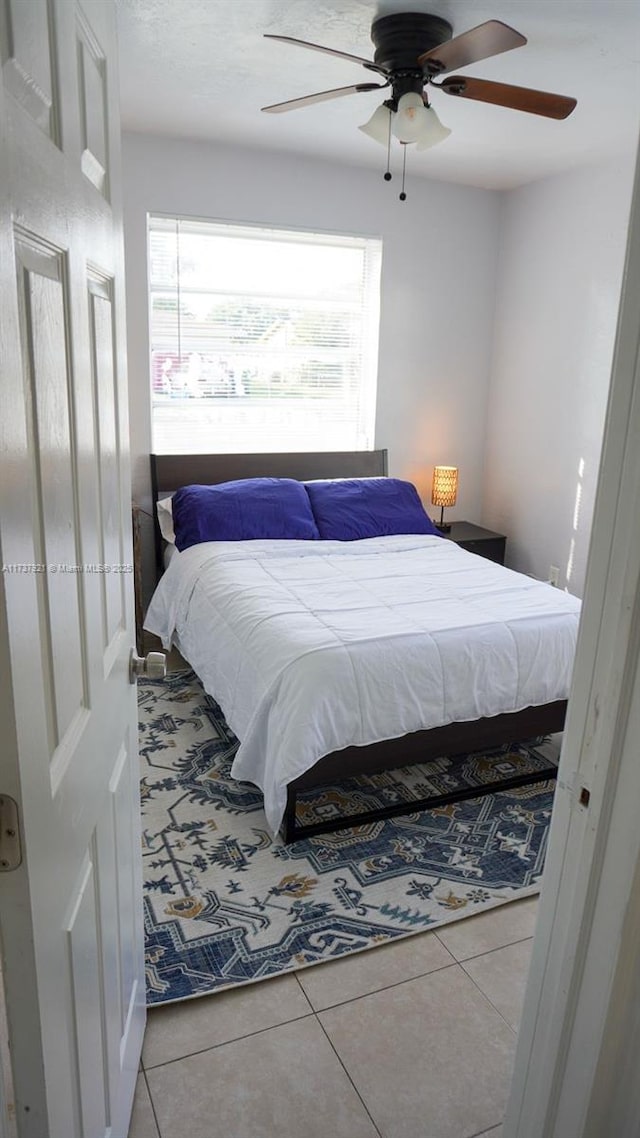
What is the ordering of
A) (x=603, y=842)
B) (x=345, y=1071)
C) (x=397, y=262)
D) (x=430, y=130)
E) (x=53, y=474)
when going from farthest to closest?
(x=397, y=262) < (x=430, y=130) < (x=345, y=1071) < (x=603, y=842) < (x=53, y=474)

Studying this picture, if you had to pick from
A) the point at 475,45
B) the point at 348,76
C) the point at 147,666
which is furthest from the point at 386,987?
the point at 348,76

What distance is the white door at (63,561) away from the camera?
2.34 feet

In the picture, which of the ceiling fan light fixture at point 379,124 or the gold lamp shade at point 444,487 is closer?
the ceiling fan light fixture at point 379,124

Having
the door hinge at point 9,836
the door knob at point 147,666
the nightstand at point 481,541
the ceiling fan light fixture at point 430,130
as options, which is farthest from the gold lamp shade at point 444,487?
the door hinge at point 9,836

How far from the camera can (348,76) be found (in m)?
2.88

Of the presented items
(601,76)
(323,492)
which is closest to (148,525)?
(323,492)

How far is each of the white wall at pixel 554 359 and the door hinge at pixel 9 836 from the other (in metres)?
3.87

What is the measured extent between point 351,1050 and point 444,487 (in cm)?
344

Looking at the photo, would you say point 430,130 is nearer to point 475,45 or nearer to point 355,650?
point 475,45

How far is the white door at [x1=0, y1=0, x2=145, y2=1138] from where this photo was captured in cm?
71

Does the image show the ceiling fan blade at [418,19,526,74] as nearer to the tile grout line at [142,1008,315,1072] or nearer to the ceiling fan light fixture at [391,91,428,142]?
the ceiling fan light fixture at [391,91,428,142]

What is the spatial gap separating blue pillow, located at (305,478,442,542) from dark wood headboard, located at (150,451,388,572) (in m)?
0.29

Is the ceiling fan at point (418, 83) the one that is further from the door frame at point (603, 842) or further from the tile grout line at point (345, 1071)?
the tile grout line at point (345, 1071)

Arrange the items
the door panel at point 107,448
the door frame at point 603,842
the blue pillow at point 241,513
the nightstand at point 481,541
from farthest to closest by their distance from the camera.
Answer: the nightstand at point 481,541 → the blue pillow at point 241,513 → the door panel at point 107,448 → the door frame at point 603,842
